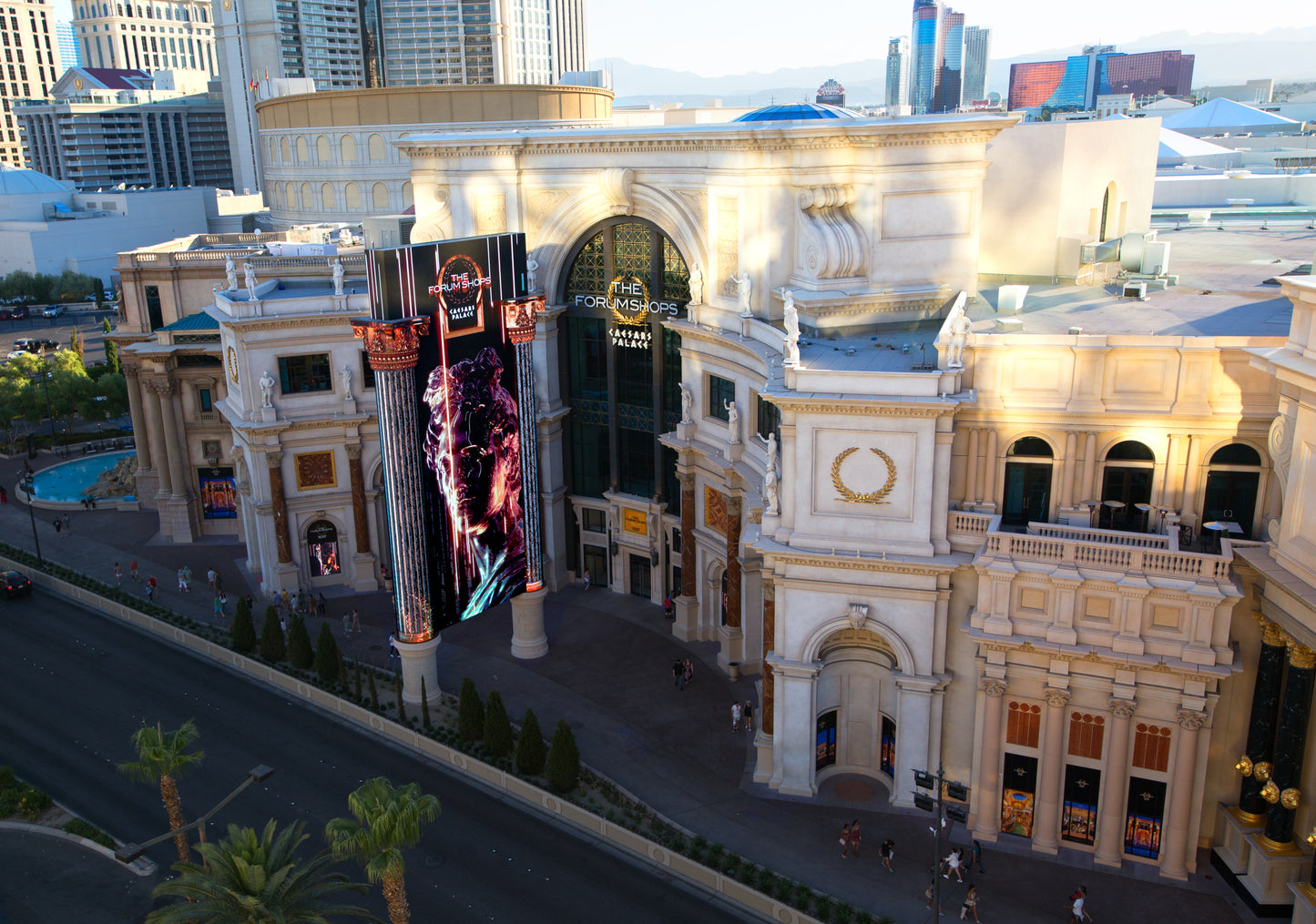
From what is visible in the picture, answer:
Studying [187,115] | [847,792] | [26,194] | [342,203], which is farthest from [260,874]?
[187,115]

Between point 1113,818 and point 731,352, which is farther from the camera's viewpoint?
point 731,352

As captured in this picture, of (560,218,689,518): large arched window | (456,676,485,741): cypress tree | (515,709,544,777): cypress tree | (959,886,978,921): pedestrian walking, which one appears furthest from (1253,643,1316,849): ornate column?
(560,218,689,518): large arched window

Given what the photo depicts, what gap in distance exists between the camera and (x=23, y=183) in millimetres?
151375

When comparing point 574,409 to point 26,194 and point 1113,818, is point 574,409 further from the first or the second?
point 26,194

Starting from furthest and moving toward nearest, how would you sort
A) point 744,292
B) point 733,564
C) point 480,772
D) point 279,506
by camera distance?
point 279,506 < point 733,564 < point 744,292 < point 480,772

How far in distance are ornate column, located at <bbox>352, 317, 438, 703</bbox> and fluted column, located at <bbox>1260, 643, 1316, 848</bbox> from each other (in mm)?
30475

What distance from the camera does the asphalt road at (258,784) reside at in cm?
3600

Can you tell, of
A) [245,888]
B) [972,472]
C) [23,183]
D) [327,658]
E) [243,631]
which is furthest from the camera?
[23,183]

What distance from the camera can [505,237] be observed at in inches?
1758

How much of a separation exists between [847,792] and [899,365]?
15.6 meters

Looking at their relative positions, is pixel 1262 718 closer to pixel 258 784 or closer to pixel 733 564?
pixel 733 564

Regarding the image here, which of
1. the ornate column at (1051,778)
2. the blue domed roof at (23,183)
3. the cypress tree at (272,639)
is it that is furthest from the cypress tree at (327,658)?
the blue domed roof at (23,183)

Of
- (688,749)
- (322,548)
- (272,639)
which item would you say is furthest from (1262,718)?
(322,548)

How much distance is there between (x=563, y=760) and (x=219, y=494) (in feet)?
123
